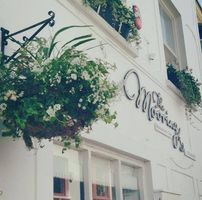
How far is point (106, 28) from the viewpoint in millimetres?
4254

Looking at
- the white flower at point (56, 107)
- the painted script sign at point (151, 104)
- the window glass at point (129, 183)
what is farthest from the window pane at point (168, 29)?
the white flower at point (56, 107)

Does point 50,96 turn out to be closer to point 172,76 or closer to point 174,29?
point 172,76

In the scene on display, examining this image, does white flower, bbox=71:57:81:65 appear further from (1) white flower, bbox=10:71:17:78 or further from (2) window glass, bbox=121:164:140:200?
(2) window glass, bbox=121:164:140:200

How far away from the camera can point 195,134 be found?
7324mm

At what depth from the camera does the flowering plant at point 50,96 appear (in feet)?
7.31

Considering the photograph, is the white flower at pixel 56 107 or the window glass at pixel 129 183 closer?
the white flower at pixel 56 107

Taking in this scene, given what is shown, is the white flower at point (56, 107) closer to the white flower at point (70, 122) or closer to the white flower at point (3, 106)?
the white flower at point (70, 122)

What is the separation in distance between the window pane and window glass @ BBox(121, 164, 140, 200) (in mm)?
→ 3214

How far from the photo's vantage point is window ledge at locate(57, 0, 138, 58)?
387cm

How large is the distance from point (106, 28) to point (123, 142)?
3.69ft

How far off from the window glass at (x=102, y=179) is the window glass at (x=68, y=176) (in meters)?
0.23

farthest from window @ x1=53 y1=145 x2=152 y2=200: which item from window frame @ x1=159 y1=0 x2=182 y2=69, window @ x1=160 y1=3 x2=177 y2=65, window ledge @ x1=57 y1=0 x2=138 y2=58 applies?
window frame @ x1=159 y1=0 x2=182 y2=69

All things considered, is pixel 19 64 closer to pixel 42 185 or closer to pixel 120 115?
pixel 42 185

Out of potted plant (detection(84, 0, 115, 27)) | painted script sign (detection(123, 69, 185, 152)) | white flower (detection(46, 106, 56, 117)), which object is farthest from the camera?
painted script sign (detection(123, 69, 185, 152))
